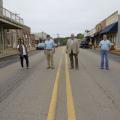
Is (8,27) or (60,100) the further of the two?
(8,27)

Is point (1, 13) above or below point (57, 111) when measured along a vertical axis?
above

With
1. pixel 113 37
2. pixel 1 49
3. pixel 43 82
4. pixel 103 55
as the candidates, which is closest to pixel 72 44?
pixel 103 55

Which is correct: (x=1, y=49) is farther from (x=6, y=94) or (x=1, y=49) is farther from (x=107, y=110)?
(x=107, y=110)

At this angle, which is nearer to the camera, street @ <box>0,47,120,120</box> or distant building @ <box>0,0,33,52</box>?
street @ <box>0,47,120,120</box>

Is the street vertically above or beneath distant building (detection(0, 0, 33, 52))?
beneath

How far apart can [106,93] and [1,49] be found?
38435 millimetres

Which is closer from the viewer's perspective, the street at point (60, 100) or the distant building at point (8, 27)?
the street at point (60, 100)

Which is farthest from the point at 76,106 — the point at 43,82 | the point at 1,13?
the point at 1,13

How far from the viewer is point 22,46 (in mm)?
19594

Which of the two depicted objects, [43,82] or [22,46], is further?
[22,46]

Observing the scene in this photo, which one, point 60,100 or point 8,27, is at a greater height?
point 8,27

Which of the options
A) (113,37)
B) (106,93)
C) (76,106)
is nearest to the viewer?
(76,106)

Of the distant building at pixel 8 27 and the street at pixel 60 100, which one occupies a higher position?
the distant building at pixel 8 27

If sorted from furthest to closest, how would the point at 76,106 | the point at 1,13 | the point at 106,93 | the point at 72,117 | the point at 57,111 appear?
1. the point at 1,13
2. the point at 106,93
3. the point at 76,106
4. the point at 57,111
5. the point at 72,117
